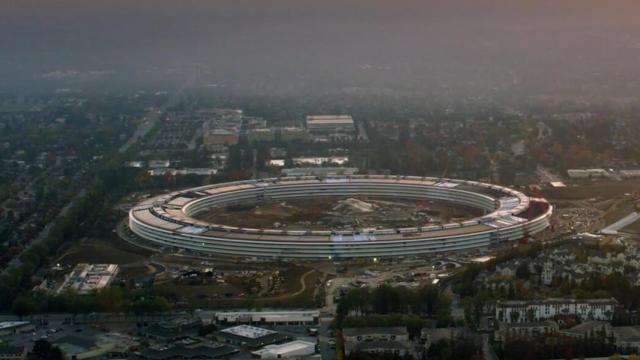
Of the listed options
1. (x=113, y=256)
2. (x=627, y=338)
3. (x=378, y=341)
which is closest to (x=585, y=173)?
(x=113, y=256)

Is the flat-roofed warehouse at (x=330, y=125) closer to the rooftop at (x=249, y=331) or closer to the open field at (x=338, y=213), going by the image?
the open field at (x=338, y=213)


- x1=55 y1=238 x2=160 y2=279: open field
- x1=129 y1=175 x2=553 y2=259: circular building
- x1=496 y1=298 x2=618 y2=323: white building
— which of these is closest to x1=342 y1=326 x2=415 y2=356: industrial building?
x1=496 y1=298 x2=618 y2=323: white building

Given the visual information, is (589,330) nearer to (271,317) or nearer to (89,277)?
(271,317)

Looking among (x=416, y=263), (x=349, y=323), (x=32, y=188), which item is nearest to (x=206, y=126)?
(x=32, y=188)

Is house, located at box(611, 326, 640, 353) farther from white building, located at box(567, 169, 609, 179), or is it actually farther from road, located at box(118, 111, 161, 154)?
road, located at box(118, 111, 161, 154)

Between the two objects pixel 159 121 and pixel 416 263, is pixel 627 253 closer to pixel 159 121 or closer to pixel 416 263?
pixel 416 263

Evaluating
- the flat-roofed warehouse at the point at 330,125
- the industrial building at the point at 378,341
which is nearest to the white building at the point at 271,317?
the industrial building at the point at 378,341
